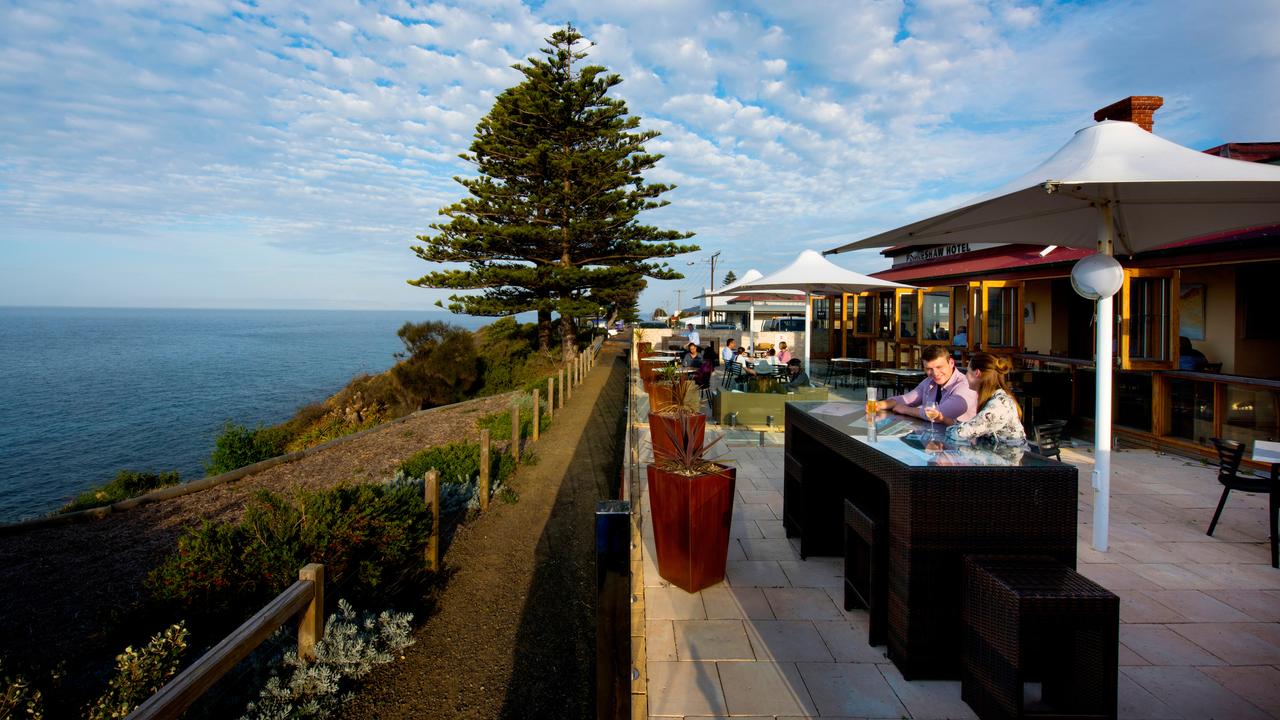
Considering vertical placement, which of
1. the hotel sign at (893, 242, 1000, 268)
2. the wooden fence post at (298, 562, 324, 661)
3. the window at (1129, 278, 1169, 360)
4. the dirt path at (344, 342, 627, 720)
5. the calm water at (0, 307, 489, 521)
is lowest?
the calm water at (0, 307, 489, 521)

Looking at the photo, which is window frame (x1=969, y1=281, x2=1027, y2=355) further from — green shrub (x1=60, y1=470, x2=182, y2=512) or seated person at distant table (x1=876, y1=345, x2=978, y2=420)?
green shrub (x1=60, y1=470, x2=182, y2=512)

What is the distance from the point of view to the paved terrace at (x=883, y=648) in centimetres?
238

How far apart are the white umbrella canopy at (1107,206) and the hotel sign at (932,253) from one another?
8.11 meters

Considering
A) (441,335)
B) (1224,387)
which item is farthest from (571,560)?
(441,335)

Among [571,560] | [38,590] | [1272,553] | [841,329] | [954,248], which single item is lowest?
[38,590]

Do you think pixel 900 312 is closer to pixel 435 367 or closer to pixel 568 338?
pixel 568 338

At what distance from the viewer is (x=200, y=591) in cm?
357

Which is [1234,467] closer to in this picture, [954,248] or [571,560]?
[571,560]

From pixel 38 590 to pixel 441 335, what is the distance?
18.1m

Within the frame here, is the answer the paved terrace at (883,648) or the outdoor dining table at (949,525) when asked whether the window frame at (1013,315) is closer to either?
the paved terrace at (883,648)

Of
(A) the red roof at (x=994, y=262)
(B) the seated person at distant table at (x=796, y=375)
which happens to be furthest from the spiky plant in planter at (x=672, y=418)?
(A) the red roof at (x=994, y=262)

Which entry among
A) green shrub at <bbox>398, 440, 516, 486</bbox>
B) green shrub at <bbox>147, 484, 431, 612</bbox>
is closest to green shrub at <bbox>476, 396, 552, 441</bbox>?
green shrub at <bbox>398, 440, 516, 486</bbox>

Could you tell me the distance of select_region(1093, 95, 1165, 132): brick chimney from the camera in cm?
628

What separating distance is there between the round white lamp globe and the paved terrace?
5.28 ft
